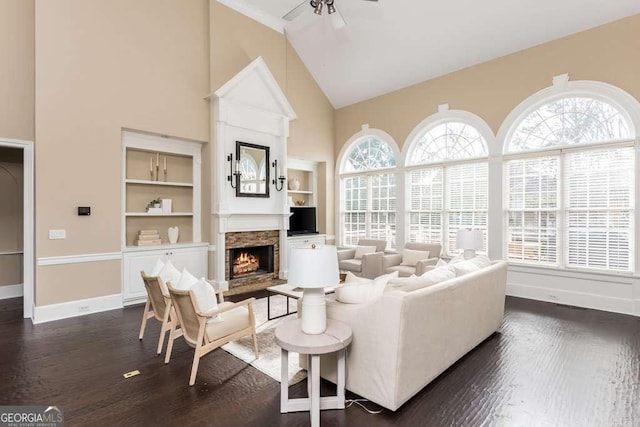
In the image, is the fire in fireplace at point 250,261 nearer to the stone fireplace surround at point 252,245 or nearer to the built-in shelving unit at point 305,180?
the stone fireplace surround at point 252,245

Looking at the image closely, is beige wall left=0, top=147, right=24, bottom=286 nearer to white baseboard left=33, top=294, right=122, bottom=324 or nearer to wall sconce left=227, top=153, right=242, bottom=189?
white baseboard left=33, top=294, right=122, bottom=324

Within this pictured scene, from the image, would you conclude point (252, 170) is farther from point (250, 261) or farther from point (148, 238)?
point (148, 238)

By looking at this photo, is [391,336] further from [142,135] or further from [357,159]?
[357,159]

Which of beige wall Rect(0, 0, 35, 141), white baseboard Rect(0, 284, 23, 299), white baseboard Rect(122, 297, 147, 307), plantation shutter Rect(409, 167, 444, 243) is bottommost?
white baseboard Rect(122, 297, 147, 307)

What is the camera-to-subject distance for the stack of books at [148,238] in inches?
211

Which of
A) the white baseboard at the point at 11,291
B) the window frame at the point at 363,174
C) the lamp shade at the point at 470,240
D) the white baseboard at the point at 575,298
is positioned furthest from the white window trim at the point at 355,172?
the white baseboard at the point at 11,291

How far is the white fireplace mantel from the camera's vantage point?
5.85 meters

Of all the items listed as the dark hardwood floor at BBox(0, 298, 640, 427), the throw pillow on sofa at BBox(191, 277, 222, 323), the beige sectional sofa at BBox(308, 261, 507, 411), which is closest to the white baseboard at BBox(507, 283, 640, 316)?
the dark hardwood floor at BBox(0, 298, 640, 427)

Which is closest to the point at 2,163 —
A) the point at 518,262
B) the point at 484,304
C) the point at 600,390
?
the point at 484,304

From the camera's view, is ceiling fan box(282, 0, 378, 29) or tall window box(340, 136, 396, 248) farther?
tall window box(340, 136, 396, 248)

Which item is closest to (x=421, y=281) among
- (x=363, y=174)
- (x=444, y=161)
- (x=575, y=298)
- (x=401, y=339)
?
(x=401, y=339)

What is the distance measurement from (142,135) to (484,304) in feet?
18.2

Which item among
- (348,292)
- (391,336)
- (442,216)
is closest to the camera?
(391,336)

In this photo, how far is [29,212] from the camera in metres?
4.36
